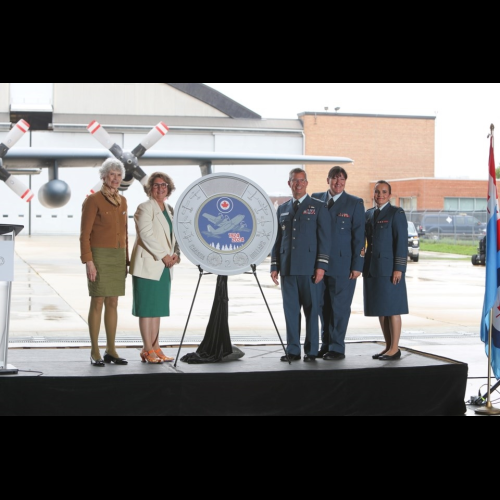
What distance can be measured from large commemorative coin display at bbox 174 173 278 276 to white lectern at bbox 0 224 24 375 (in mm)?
1365

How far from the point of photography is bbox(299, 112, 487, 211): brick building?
4356 cm

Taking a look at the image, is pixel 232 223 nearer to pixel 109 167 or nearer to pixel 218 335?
pixel 218 335

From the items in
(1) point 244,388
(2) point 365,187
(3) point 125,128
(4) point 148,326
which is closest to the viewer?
(1) point 244,388

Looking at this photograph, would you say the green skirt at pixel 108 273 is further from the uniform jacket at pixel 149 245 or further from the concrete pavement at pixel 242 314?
the concrete pavement at pixel 242 314

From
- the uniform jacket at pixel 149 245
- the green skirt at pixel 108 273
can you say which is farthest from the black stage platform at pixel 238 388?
the uniform jacket at pixel 149 245

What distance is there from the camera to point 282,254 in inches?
241

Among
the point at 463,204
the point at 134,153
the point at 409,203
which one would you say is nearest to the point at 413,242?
the point at 134,153

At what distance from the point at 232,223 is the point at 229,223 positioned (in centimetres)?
2

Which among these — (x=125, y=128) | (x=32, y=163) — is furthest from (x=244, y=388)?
(x=125, y=128)

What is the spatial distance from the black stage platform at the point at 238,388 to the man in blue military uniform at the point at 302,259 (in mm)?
294

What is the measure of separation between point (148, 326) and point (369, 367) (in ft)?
5.59

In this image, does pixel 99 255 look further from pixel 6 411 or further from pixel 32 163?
pixel 32 163

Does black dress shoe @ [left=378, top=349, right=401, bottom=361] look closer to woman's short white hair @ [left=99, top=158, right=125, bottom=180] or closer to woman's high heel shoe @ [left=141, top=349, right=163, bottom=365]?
woman's high heel shoe @ [left=141, top=349, right=163, bottom=365]

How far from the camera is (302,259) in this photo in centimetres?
602
